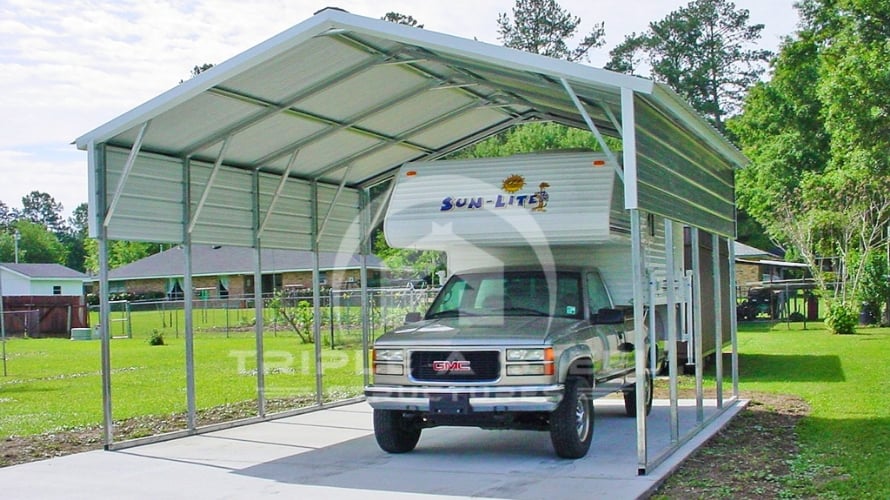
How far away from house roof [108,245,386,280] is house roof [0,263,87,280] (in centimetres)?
242

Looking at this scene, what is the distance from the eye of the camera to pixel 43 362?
85.8 feet

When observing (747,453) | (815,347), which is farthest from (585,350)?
(815,347)

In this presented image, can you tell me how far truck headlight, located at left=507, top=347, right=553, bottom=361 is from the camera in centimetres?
866

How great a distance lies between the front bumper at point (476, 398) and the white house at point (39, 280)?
4951 centimetres

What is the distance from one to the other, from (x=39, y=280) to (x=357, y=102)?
49.3 metres

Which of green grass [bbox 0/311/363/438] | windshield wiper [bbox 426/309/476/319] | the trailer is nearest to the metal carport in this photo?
the trailer

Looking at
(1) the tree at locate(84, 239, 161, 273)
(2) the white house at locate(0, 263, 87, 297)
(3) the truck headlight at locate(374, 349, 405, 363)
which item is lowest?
(3) the truck headlight at locate(374, 349, 405, 363)

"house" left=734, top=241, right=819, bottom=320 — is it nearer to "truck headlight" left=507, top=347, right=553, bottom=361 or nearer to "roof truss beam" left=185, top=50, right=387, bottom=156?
"roof truss beam" left=185, top=50, right=387, bottom=156

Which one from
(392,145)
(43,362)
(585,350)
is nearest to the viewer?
(585,350)

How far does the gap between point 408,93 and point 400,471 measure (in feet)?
15.4

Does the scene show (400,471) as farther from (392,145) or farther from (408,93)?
(392,145)

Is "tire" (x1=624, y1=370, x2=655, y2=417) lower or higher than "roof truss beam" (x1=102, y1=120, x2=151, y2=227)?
lower

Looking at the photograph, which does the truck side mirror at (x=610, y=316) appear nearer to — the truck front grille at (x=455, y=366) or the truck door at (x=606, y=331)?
the truck door at (x=606, y=331)

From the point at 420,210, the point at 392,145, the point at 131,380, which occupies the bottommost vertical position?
the point at 131,380
